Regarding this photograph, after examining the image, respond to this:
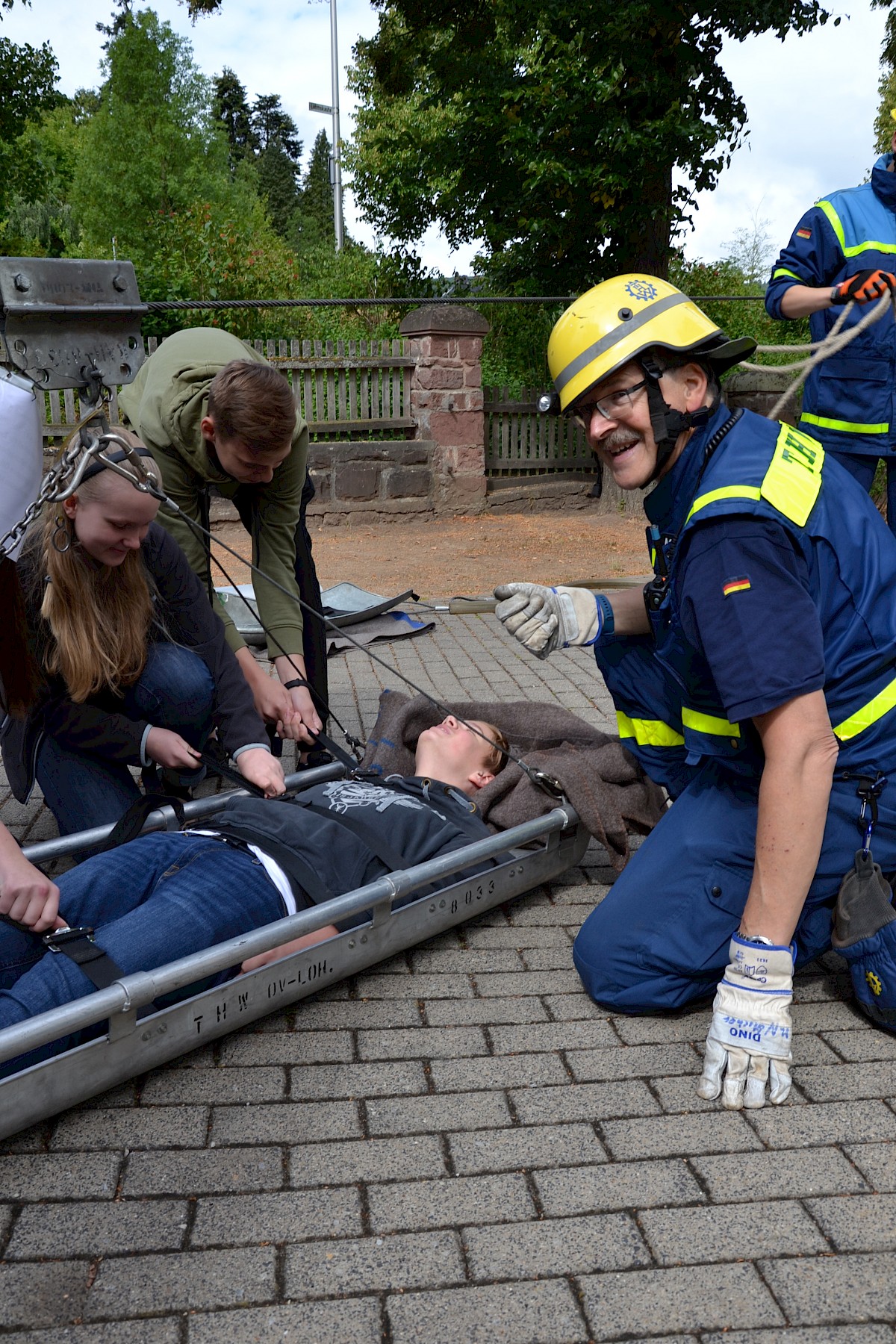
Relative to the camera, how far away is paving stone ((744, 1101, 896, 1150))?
2.35 metres

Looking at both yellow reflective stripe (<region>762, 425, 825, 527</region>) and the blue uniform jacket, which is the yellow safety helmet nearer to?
yellow reflective stripe (<region>762, 425, 825, 527</region>)

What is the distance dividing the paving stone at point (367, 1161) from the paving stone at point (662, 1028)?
2.16ft

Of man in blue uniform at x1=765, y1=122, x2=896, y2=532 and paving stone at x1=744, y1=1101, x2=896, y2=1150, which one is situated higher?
man in blue uniform at x1=765, y1=122, x2=896, y2=532

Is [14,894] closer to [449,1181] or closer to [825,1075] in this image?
[449,1181]

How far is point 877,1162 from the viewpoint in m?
2.27

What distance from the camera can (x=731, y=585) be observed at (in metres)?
2.50

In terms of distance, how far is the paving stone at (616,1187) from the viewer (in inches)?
83.4

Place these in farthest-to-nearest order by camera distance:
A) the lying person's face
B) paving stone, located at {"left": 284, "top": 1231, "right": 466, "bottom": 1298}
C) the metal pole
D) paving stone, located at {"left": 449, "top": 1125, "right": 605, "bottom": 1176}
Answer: the metal pole, the lying person's face, paving stone, located at {"left": 449, "top": 1125, "right": 605, "bottom": 1176}, paving stone, located at {"left": 284, "top": 1231, "right": 466, "bottom": 1298}

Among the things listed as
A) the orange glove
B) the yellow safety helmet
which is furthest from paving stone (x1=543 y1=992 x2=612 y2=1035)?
the orange glove

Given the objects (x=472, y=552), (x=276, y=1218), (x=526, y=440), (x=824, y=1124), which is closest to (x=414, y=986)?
(x=276, y=1218)

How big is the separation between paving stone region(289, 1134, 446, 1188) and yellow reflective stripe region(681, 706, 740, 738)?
3.88 feet

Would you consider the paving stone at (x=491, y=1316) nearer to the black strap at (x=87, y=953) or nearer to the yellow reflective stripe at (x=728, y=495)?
the black strap at (x=87, y=953)

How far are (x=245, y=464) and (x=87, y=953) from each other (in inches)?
75.7

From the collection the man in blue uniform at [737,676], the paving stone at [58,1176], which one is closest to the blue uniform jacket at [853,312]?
the man in blue uniform at [737,676]
